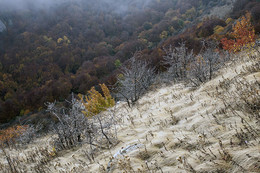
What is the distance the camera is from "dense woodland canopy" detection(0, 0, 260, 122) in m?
50.7

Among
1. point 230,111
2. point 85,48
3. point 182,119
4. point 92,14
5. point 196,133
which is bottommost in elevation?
point 85,48

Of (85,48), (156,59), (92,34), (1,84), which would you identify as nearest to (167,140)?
(156,59)

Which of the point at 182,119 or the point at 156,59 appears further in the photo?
the point at 156,59

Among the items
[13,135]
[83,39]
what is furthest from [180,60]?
[83,39]

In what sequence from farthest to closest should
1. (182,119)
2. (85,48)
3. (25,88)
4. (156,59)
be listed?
(85,48) < (25,88) < (156,59) < (182,119)

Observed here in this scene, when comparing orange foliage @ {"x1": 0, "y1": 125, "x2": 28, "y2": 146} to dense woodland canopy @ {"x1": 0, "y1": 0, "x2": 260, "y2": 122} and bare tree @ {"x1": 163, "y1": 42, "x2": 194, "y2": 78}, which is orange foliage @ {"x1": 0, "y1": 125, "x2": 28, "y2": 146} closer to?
bare tree @ {"x1": 163, "y1": 42, "x2": 194, "y2": 78}

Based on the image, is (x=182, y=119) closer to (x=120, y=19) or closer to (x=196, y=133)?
(x=196, y=133)

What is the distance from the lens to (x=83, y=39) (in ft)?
368

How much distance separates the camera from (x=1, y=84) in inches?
2783

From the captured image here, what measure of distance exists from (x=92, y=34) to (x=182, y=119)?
12076 cm

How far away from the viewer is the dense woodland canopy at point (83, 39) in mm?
50719

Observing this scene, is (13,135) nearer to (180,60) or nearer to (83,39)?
(180,60)

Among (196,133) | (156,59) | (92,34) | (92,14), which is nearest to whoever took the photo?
(196,133)

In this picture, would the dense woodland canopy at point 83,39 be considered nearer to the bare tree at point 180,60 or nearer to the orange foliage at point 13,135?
the bare tree at point 180,60
